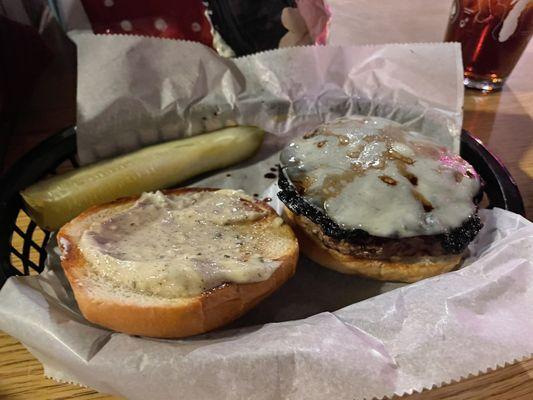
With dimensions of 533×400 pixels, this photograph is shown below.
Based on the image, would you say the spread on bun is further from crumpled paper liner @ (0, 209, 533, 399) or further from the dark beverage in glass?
the dark beverage in glass

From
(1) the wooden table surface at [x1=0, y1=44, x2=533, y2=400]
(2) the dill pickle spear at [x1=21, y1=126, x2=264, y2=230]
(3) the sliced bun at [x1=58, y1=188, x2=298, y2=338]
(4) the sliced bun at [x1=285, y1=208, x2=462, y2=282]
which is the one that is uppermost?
(3) the sliced bun at [x1=58, y1=188, x2=298, y2=338]

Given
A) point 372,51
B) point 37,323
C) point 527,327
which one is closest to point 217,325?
point 37,323

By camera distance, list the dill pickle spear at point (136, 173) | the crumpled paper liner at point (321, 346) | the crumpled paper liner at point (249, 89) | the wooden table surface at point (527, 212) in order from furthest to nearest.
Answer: the crumpled paper liner at point (249, 89) → the dill pickle spear at point (136, 173) → the wooden table surface at point (527, 212) → the crumpled paper liner at point (321, 346)

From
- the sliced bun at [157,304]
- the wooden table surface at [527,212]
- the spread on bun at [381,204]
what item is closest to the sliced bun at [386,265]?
the spread on bun at [381,204]

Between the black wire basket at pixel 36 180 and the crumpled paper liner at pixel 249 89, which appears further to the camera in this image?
the crumpled paper liner at pixel 249 89

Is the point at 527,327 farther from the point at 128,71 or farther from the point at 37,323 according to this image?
the point at 128,71

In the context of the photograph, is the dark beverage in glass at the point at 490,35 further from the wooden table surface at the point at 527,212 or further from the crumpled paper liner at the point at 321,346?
the crumpled paper liner at the point at 321,346

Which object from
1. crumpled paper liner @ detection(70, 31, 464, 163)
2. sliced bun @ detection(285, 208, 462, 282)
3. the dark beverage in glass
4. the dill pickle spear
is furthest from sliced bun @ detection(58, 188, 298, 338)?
the dark beverage in glass
